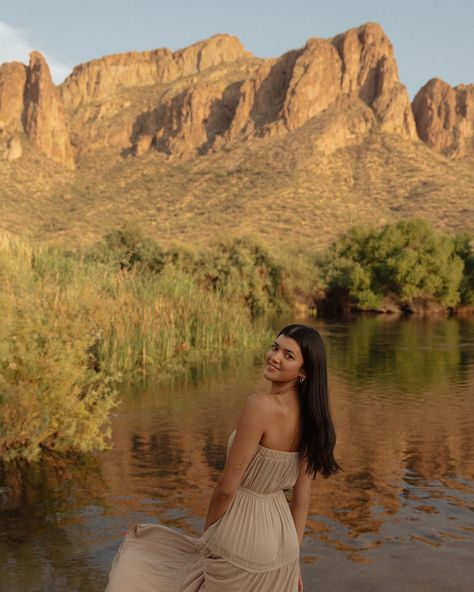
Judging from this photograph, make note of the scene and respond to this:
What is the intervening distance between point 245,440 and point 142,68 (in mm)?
144709

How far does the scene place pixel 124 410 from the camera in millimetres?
11016

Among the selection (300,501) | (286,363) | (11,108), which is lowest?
(300,501)

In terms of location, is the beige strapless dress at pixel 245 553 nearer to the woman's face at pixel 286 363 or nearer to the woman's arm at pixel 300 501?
the woman's arm at pixel 300 501

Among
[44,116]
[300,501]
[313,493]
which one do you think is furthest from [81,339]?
[44,116]

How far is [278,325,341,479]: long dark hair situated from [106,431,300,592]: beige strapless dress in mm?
96

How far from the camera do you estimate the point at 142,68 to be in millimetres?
139750

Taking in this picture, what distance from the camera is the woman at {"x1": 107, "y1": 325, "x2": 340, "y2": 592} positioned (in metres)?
2.77

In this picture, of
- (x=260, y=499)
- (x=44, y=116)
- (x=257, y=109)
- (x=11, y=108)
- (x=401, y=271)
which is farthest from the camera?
(x=11, y=108)

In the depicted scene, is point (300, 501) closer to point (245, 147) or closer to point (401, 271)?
point (401, 271)

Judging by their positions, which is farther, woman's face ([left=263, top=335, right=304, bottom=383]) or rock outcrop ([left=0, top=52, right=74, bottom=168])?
rock outcrop ([left=0, top=52, right=74, bottom=168])

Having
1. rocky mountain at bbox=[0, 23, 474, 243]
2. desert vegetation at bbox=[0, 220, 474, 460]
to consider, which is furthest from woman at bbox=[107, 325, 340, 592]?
rocky mountain at bbox=[0, 23, 474, 243]

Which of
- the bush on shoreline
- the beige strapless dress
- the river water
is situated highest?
the bush on shoreline

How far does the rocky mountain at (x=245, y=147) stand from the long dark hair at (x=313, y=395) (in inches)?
1986

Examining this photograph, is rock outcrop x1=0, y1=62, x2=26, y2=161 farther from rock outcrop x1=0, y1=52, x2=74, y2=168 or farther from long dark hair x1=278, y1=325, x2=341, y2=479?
long dark hair x1=278, y1=325, x2=341, y2=479
